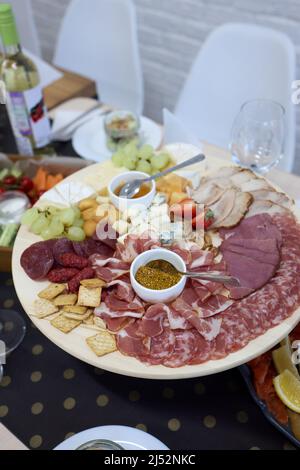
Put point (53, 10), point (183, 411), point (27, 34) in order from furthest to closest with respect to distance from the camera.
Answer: point (27, 34), point (53, 10), point (183, 411)

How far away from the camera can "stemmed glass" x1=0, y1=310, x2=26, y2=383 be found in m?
0.97

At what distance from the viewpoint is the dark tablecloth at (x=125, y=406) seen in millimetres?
831

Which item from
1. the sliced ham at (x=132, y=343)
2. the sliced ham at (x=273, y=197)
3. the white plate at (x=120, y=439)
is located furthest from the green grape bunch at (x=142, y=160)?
the white plate at (x=120, y=439)

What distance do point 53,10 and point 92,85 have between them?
54.6 inches

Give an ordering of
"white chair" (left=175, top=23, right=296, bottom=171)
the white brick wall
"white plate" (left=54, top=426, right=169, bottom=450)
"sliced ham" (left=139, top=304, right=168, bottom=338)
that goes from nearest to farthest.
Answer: "white plate" (left=54, top=426, right=169, bottom=450)
"sliced ham" (left=139, top=304, right=168, bottom=338)
"white chair" (left=175, top=23, right=296, bottom=171)
the white brick wall

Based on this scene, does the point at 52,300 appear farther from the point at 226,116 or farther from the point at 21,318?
the point at 226,116

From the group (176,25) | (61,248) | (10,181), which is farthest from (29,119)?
(176,25)

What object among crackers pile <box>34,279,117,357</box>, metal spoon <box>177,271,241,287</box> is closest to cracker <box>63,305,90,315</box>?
crackers pile <box>34,279,117,357</box>

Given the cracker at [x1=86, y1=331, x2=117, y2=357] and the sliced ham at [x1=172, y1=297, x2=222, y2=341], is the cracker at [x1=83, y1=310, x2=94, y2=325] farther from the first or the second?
the sliced ham at [x1=172, y1=297, x2=222, y2=341]

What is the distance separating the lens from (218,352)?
80 cm

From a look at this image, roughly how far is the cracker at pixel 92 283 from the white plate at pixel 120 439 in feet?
0.92

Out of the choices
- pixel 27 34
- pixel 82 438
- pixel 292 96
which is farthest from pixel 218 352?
pixel 27 34

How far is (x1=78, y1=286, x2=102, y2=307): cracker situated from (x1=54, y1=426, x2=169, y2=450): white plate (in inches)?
9.5

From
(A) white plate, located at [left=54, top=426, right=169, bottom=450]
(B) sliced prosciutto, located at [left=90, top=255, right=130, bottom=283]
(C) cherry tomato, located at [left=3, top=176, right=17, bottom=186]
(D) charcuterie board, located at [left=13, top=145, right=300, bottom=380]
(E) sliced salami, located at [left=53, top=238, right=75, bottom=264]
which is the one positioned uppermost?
(E) sliced salami, located at [left=53, top=238, right=75, bottom=264]
